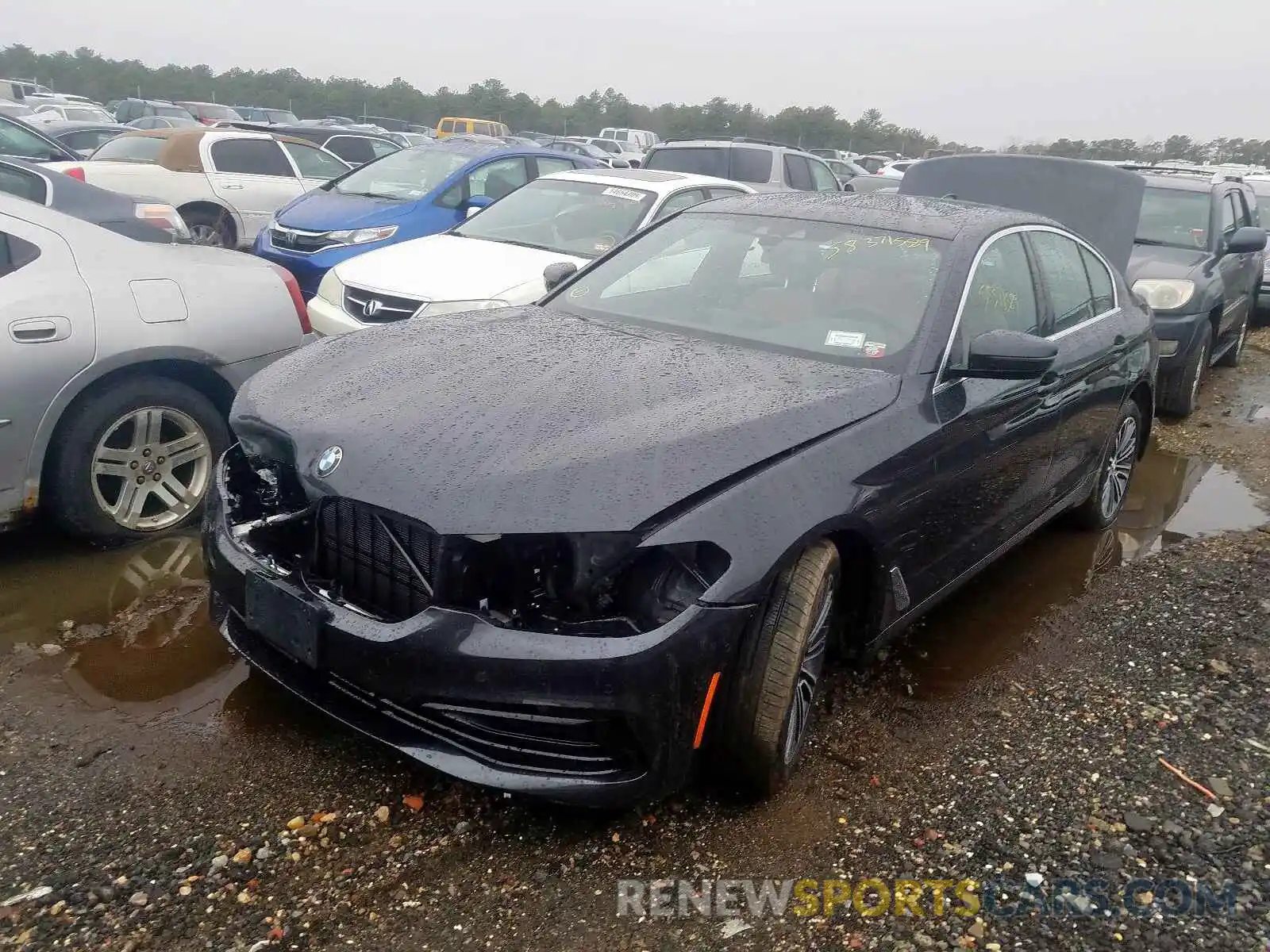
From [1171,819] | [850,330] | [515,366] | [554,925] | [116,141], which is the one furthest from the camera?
[116,141]

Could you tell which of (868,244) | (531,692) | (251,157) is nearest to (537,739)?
(531,692)

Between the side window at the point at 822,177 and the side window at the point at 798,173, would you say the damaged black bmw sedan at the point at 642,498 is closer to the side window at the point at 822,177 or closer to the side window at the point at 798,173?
the side window at the point at 798,173

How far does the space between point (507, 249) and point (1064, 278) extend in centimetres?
391

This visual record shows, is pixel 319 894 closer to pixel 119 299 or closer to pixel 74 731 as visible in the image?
pixel 74 731

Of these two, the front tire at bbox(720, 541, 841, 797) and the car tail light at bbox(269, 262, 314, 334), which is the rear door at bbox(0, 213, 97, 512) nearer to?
the car tail light at bbox(269, 262, 314, 334)

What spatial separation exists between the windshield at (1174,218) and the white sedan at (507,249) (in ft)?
11.6

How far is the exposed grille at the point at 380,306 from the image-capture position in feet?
20.1

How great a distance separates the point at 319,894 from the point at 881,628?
1.82 metres

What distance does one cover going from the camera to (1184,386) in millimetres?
7406

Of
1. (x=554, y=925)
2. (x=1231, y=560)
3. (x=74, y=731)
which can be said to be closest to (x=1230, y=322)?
(x=1231, y=560)

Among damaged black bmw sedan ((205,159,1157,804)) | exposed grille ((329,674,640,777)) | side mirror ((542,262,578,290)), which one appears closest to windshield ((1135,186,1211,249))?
damaged black bmw sedan ((205,159,1157,804))

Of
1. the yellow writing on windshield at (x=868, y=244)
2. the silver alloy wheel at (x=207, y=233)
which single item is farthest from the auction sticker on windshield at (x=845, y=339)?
the silver alloy wheel at (x=207, y=233)

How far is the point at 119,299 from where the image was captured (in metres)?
4.14

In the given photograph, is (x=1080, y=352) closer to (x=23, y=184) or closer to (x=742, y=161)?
(x=23, y=184)
